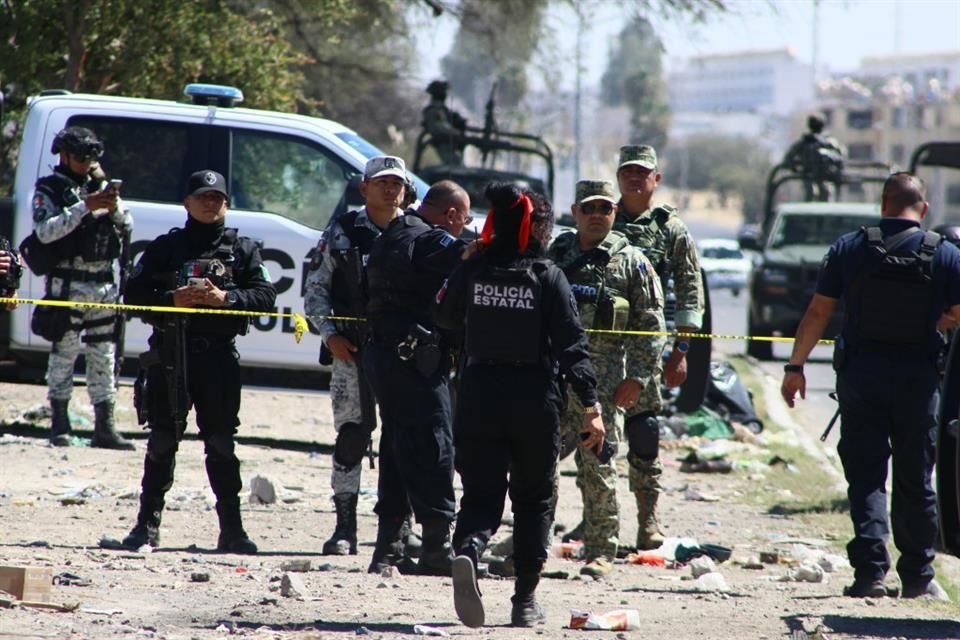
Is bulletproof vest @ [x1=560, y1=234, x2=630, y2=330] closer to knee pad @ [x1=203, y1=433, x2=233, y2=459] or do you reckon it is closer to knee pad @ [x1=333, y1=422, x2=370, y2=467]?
knee pad @ [x1=333, y1=422, x2=370, y2=467]

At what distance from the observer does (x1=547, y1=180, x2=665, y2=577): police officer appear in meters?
8.00

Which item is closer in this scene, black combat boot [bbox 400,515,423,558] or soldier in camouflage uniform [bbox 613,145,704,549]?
black combat boot [bbox 400,515,423,558]

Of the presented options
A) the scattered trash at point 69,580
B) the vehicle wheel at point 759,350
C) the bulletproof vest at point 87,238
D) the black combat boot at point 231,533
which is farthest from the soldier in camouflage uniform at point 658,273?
the vehicle wheel at point 759,350

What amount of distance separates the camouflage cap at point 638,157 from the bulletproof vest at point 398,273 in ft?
5.25

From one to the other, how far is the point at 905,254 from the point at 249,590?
3139 millimetres

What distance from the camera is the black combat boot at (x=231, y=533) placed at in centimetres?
799

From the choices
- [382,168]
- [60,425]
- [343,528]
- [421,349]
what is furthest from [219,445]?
[60,425]

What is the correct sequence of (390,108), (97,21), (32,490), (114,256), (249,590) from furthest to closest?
(390,108) < (97,21) < (114,256) < (32,490) < (249,590)

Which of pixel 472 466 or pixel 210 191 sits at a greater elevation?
pixel 210 191

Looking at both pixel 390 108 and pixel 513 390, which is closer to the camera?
pixel 513 390

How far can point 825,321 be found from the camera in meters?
7.59

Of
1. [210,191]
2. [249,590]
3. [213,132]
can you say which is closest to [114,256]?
[213,132]

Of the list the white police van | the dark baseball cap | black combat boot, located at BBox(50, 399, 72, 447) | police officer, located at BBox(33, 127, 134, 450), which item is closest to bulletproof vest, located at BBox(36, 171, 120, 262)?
police officer, located at BBox(33, 127, 134, 450)

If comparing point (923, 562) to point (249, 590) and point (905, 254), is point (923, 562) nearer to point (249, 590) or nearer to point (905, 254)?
point (905, 254)
